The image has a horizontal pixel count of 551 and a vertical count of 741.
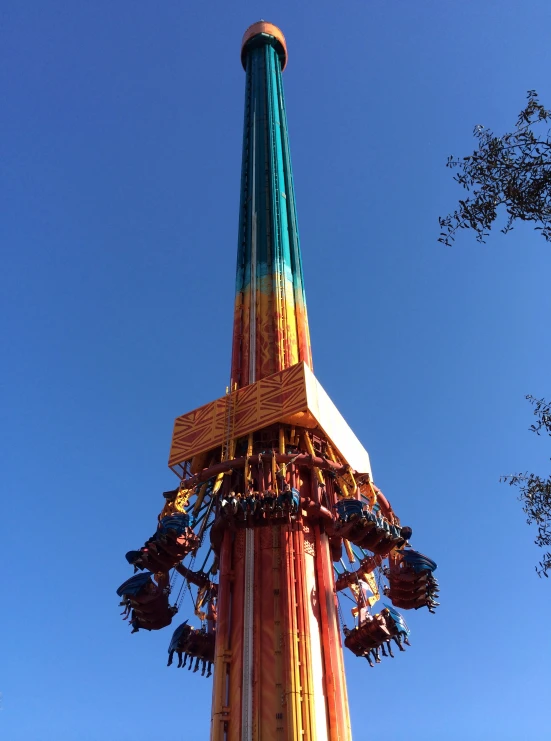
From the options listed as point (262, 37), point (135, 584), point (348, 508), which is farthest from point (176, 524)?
point (262, 37)

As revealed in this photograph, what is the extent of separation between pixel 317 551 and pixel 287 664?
5152mm

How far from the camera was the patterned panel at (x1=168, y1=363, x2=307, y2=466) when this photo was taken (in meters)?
28.7

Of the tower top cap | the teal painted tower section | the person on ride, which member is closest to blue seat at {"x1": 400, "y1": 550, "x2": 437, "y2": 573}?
the person on ride

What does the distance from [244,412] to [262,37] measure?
38.8 metres

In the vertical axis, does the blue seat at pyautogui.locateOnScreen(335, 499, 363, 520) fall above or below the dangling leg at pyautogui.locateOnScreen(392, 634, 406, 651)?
above

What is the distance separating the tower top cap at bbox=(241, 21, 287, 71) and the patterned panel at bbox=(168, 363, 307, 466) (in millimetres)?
36380

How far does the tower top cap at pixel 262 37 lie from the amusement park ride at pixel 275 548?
29.7 m

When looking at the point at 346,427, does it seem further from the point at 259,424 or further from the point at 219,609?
the point at 219,609

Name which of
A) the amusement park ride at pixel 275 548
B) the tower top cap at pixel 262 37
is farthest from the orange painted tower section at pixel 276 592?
the tower top cap at pixel 262 37

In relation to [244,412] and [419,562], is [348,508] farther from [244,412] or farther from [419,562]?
[244,412]

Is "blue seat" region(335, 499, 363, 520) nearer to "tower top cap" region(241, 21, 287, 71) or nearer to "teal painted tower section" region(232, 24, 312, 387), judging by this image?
"teal painted tower section" region(232, 24, 312, 387)

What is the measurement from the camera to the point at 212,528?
27.3 m

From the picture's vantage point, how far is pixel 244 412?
2992cm

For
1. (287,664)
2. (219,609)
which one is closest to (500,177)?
(287,664)
